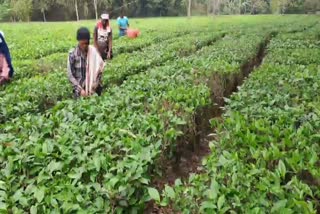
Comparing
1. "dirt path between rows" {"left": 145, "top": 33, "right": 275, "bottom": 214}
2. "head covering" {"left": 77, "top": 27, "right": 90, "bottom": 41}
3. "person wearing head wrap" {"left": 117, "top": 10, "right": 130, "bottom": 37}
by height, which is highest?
"head covering" {"left": 77, "top": 27, "right": 90, "bottom": 41}

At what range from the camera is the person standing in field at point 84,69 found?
5973 mm

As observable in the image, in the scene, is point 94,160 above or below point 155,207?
above

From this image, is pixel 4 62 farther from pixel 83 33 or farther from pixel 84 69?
pixel 83 33

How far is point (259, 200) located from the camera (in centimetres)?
255

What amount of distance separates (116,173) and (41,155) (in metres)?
0.70

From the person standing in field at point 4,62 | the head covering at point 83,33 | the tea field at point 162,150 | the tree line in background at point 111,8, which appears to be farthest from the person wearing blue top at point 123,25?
the tree line in background at point 111,8

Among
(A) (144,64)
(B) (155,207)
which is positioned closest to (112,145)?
(B) (155,207)

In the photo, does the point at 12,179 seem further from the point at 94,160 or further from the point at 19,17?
the point at 19,17

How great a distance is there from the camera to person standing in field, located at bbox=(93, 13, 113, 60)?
10.2 metres

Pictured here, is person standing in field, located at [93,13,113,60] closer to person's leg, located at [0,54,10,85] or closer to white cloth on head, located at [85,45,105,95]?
person's leg, located at [0,54,10,85]

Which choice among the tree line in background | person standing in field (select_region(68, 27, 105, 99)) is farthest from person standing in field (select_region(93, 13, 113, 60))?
the tree line in background

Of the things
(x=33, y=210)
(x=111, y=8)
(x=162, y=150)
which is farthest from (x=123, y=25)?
(x=111, y=8)

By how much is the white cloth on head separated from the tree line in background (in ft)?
139

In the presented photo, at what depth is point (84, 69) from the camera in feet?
19.9
